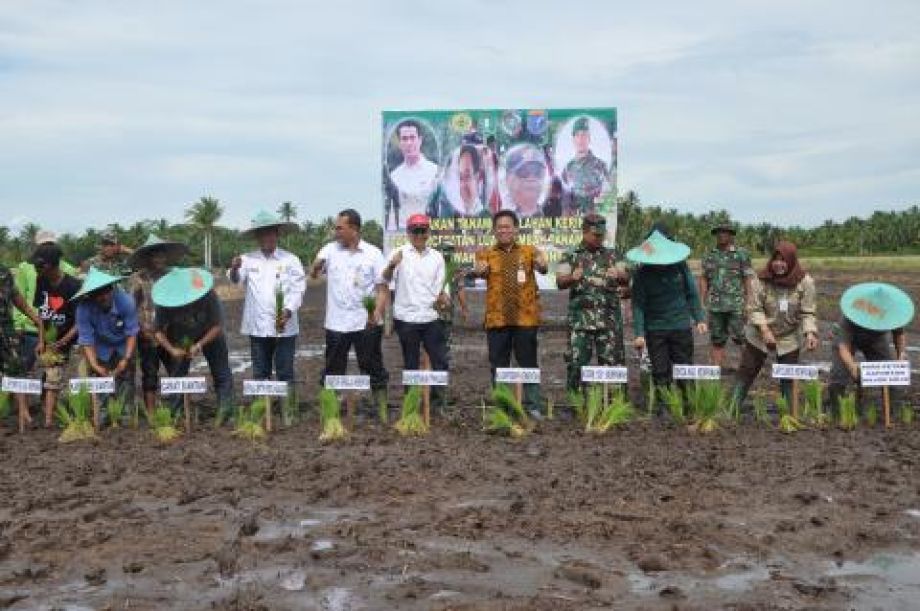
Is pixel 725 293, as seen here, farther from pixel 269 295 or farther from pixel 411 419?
Result: pixel 269 295

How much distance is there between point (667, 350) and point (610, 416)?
1.05 metres

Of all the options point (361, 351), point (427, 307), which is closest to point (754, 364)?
point (427, 307)

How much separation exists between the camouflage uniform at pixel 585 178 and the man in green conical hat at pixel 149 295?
25.6 ft

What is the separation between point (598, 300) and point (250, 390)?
280 centimetres

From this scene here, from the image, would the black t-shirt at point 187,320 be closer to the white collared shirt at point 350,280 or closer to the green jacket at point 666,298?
the white collared shirt at point 350,280

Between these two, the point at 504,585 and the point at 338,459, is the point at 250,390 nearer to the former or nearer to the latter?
the point at 338,459

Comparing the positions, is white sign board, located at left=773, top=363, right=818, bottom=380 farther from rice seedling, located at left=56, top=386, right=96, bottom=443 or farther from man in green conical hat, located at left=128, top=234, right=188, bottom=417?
rice seedling, located at left=56, top=386, right=96, bottom=443

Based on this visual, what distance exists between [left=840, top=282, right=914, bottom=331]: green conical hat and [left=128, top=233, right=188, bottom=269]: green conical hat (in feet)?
17.6

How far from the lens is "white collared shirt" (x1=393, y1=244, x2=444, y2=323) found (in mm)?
8461

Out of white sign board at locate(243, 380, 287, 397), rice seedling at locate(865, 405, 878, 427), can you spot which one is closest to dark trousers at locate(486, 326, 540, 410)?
white sign board at locate(243, 380, 287, 397)

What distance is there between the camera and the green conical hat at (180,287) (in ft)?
27.3

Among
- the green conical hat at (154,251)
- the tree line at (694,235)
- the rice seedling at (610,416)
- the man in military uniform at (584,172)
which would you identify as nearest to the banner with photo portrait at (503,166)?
the man in military uniform at (584,172)

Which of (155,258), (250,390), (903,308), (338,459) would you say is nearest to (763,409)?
(903,308)

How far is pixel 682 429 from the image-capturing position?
8102mm
